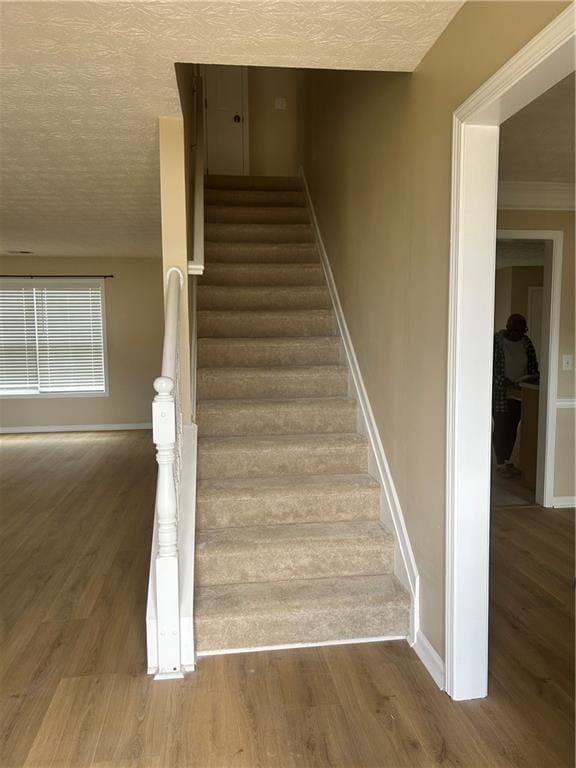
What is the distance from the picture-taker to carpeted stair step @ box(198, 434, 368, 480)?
284 cm

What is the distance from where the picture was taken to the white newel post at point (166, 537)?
199cm

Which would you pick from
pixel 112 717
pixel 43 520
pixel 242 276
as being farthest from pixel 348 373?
pixel 43 520

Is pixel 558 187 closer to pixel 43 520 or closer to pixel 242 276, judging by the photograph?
pixel 242 276

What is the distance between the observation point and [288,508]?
268 centimetres

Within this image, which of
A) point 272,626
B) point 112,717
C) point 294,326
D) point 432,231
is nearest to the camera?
point 112,717

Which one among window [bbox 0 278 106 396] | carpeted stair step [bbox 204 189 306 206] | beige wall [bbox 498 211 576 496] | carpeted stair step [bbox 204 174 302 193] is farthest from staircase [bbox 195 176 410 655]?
window [bbox 0 278 106 396]

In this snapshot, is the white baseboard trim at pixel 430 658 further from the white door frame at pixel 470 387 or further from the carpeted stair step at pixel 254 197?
the carpeted stair step at pixel 254 197

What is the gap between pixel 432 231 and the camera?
2029 mm

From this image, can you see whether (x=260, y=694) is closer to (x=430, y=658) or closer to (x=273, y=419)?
(x=430, y=658)

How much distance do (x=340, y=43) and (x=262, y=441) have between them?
1.85 meters

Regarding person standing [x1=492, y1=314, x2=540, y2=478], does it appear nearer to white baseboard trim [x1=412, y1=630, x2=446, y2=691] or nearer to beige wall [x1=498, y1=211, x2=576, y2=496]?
beige wall [x1=498, y1=211, x2=576, y2=496]

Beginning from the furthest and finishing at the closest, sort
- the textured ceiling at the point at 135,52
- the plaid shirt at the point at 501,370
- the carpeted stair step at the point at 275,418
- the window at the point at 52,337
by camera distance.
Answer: the window at the point at 52,337 < the plaid shirt at the point at 501,370 < the carpeted stair step at the point at 275,418 < the textured ceiling at the point at 135,52

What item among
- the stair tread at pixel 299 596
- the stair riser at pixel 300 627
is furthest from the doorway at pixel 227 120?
the stair riser at pixel 300 627

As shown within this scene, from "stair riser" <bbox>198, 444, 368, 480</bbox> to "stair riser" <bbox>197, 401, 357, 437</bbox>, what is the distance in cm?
23
